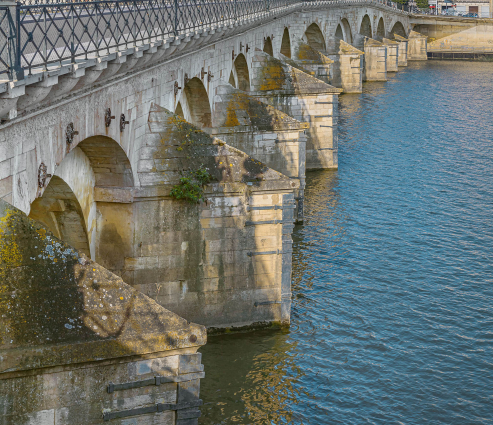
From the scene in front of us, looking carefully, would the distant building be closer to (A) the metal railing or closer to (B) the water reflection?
(A) the metal railing

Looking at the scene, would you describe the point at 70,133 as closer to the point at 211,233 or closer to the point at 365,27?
the point at 211,233

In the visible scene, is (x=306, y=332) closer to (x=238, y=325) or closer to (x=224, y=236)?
(x=238, y=325)

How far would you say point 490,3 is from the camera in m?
117

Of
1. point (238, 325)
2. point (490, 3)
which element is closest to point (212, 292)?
point (238, 325)

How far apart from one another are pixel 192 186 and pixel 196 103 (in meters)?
8.13

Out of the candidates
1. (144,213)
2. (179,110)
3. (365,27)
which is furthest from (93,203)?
(365,27)

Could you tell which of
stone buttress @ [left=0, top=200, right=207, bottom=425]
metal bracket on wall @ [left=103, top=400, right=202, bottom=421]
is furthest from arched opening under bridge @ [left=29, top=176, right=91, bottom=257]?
metal bracket on wall @ [left=103, top=400, right=202, bottom=421]

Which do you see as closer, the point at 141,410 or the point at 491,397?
the point at 141,410

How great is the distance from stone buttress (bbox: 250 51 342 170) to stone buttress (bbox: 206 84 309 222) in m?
6.92

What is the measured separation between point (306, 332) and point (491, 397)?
17.9 ft

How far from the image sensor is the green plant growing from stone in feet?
63.5

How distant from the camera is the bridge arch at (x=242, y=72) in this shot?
33.7 meters

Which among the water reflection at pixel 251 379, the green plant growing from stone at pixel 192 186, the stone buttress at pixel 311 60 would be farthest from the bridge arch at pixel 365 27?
the water reflection at pixel 251 379

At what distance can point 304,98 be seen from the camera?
37.7 metres
